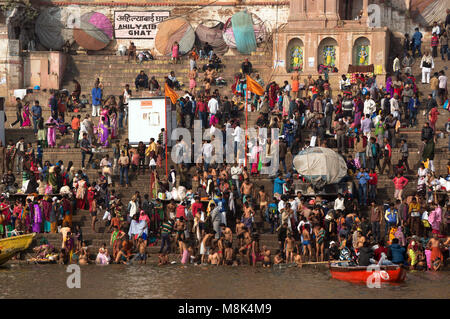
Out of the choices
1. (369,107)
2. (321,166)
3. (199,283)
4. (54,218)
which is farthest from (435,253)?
(54,218)

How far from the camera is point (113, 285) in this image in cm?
2597

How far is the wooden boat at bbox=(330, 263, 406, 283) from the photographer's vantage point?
2555cm

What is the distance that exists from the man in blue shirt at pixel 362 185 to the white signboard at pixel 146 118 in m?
6.74

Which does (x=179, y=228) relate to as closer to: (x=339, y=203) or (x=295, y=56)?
(x=339, y=203)

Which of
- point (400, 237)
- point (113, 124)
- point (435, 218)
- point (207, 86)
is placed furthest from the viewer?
point (207, 86)

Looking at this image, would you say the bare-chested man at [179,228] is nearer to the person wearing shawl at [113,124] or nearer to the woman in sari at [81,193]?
the woman in sari at [81,193]

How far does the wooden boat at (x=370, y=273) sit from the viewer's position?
83.8 ft

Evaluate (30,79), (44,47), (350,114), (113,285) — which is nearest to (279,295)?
(113,285)

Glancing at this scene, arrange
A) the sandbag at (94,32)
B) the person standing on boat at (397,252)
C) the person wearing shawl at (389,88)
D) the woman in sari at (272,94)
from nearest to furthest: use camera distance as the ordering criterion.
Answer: the person standing on boat at (397,252) → the person wearing shawl at (389,88) → the woman in sari at (272,94) → the sandbag at (94,32)

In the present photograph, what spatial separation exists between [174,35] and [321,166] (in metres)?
14.7

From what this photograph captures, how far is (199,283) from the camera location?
85.9ft

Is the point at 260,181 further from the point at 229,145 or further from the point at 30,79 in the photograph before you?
the point at 30,79

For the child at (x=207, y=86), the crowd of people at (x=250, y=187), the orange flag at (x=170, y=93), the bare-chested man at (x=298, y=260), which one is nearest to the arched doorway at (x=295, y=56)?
the crowd of people at (x=250, y=187)

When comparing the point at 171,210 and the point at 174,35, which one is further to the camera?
the point at 174,35
